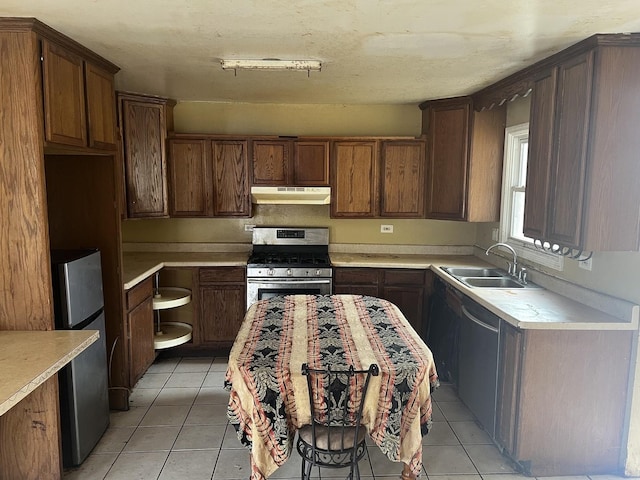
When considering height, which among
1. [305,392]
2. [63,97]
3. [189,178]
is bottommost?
[305,392]

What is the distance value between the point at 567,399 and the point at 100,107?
124 inches

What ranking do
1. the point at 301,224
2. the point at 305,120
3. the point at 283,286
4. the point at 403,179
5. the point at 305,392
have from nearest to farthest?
1. the point at 305,392
2. the point at 283,286
3. the point at 403,179
4. the point at 305,120
5. the point at 301,224

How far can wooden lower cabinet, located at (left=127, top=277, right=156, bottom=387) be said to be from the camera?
10.7 ft

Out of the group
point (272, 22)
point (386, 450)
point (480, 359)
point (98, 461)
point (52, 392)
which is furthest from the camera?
point (480, 359)

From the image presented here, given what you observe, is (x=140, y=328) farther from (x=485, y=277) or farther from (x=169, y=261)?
(x=485, y=277)

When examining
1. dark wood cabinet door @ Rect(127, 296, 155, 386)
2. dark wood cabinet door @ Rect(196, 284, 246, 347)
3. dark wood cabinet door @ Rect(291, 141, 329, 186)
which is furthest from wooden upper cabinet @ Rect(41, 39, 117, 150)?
dark wood cabinet door @ Rect(291, 141, 329, 186)

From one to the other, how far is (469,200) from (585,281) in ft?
4.22

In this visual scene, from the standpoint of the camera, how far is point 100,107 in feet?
9.02

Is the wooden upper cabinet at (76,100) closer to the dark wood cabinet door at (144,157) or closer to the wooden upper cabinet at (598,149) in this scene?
the dark wood cabinet door at (144,157)

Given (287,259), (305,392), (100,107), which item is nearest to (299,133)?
(287,259)

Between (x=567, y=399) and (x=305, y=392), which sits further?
(x=567, y=399)

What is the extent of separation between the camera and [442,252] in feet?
14.9

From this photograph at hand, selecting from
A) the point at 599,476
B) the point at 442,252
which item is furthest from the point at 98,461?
the point at 442,252

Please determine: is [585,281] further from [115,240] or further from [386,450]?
[115,240]
